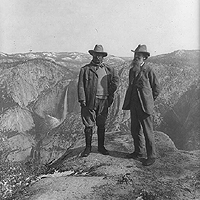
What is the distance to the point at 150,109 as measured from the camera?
12.7 ft

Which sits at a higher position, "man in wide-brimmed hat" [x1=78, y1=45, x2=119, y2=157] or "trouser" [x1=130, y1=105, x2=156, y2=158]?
"man in wide-brimmed hat" [x1=78, y1=45, x2=119, y2=157]

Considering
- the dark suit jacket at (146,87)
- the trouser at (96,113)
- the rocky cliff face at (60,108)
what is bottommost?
the rocky cliff face at (60,108)

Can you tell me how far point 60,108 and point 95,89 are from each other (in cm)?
1662

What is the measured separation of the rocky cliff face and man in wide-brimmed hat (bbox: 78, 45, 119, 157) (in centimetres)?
226

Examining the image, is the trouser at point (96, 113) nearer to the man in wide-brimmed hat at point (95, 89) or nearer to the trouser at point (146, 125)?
the man in wide-brimmed hat at point (95, 89)

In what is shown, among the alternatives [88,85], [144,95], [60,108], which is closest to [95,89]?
[88,85]

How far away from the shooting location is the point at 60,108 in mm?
20406

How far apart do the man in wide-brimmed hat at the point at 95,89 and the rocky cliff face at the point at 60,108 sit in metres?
2.26

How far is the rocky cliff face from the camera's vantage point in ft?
40.5

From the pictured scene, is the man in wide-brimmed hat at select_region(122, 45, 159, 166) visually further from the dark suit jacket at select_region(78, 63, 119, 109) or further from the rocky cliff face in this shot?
the rocky cliff face

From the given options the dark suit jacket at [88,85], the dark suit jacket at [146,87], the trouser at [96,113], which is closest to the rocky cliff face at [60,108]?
the trouser at [96,113]

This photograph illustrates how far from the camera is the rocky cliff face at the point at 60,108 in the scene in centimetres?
1234

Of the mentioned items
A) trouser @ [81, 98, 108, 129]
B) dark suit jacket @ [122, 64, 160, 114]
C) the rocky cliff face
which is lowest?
the rocky cliff face

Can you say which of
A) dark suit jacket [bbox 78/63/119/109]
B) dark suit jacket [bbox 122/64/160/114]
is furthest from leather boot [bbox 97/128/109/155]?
dark suit jacket [bbox 122/64/160/114]
